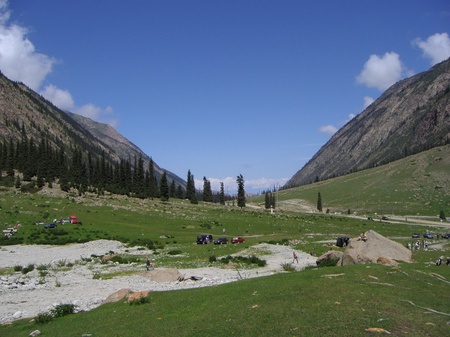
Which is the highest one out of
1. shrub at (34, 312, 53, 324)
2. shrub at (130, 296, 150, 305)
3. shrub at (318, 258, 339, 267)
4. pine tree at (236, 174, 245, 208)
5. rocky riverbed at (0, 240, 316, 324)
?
pine tree at (236, 174, 245, 208)

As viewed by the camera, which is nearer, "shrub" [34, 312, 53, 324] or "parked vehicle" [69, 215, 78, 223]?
"shrub" [34, 312, 53, 324]

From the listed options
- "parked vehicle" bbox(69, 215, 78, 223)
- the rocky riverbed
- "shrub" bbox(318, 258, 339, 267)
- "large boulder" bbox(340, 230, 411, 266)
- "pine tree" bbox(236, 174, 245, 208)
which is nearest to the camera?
the rocky riverbed

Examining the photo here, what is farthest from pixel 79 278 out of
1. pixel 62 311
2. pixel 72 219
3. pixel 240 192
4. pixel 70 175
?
pixel 240 192

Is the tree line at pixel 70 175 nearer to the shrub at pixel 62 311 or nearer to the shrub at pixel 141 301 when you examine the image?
the shrub at pixel 62 311

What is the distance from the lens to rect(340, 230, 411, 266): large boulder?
28.5 metres

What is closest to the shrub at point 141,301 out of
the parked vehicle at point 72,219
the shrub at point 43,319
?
the shrub at point 43,319

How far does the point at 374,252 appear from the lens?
29.5 meters

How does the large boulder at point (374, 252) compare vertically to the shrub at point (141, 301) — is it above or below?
above

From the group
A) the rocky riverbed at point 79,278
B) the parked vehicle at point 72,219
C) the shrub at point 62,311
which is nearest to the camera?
the shrub at point 62,311

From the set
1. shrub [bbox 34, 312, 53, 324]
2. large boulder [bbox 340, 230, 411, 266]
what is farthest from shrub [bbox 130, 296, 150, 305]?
large boulder [bbox 340, 230, 411, 266]

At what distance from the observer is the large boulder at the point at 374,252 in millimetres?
28498

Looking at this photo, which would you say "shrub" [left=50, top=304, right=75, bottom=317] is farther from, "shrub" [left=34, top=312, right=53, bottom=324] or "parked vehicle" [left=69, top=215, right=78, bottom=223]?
"parked vehicle" [left=69, top=215, right=78, bottom=223]

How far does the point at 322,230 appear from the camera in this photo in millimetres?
98000

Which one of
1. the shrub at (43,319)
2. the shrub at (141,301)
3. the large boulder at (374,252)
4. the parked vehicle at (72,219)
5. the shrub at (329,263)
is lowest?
the shrub at (43,319)
